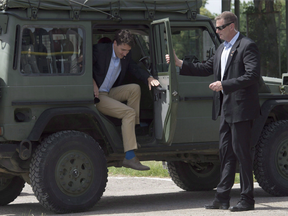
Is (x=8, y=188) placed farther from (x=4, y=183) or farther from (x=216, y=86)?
(x=216, y=86)

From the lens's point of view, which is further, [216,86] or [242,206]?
[242,206]

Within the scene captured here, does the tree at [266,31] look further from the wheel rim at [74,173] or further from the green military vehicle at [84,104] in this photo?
the wheel rim at [74,173]

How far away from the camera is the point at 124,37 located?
7340 millimetres

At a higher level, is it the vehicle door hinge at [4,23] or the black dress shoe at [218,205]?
the vehicle door hinge at [4,23]

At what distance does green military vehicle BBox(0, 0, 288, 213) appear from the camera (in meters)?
6.73

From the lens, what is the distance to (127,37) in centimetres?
734

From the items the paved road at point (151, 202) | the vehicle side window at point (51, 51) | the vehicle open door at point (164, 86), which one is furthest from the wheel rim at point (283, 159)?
the vehicle side window at point (51, 51)

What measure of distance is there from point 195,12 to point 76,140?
235 cm

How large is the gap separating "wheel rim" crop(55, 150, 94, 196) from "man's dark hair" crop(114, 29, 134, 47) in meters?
1.47

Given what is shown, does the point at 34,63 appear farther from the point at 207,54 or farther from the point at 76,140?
the point at 207,54

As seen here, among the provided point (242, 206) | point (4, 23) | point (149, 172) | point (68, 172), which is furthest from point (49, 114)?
point (149, 172)

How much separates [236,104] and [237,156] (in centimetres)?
56

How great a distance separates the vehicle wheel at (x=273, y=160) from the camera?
810cm

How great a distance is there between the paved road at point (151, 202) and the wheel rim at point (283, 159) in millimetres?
381
